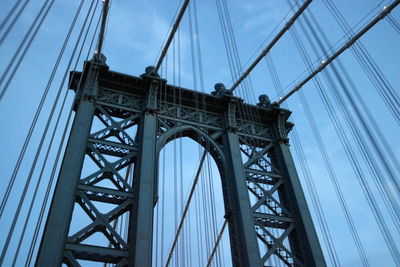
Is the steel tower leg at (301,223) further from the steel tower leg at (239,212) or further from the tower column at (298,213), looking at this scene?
the steel tower leg at (239,212)

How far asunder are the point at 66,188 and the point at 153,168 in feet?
10.6

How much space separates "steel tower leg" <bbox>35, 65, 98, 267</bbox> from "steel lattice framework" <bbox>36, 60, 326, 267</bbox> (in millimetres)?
30

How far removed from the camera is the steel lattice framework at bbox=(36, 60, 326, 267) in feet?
38.8

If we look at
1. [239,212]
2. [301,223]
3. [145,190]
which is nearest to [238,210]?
[239,212]

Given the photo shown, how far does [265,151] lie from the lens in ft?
59.9

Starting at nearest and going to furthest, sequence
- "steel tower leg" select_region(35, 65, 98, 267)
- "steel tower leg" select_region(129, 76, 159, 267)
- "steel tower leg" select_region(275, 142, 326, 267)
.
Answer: "steel tower leg" select_region(35, 65, 98, 267) → "steel tower leg" select_region(129, 76, 159, 267) → "steel tower leg" select_region(275, 142, 326, 267)

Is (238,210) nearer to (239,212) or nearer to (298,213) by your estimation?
(239,212)

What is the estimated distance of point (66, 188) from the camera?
39.6 ft

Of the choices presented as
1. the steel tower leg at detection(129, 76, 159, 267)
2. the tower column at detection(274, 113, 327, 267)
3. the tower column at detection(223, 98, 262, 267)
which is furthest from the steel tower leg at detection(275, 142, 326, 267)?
the steel tower leg at detection(129, 76, 159, 267)

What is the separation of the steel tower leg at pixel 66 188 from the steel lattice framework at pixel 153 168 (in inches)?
1.2

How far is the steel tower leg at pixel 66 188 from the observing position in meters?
10.6

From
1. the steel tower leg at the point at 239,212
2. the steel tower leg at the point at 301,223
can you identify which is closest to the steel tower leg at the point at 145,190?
the steel tower leg at the point at 239,212

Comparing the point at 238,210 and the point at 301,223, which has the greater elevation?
the point at 238,210

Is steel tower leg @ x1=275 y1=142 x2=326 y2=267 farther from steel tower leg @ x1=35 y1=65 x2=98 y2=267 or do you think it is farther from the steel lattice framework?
steel tower leg @ x1=35 y1=65 x2=98 y2=267
